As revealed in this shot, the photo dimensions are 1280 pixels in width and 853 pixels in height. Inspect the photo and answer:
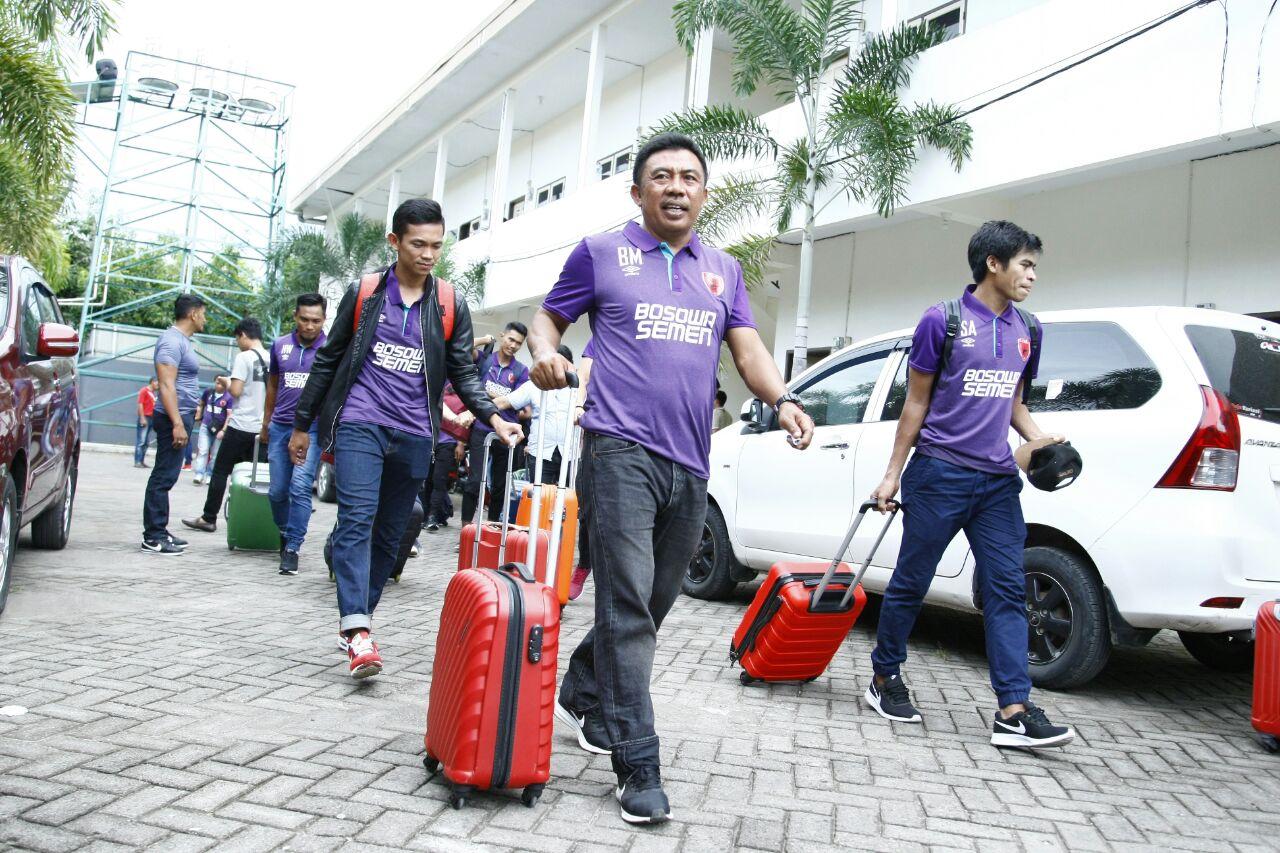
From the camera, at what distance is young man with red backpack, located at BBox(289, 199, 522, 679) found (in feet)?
14.3

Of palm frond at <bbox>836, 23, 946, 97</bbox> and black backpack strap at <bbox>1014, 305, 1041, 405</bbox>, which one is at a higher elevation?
palm frond at <bbox>836, 23, 946, 97</bbox>

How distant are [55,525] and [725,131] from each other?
25.2 feet

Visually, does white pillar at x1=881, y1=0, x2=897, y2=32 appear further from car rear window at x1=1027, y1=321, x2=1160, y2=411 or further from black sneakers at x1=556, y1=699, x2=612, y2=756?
black sneakers at x1=556, y1=699, x2=612, y2=756

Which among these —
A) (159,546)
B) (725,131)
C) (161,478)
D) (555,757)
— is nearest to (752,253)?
(725,131)

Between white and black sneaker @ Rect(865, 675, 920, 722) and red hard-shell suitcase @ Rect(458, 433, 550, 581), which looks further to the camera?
red hard-shell suitcase @ Rect(458, 433, 550, 581)

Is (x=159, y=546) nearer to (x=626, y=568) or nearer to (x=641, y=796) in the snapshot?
(x=626, y=568)

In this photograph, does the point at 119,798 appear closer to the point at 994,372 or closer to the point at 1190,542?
the point at 994,372

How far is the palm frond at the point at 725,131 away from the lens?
37.7ft

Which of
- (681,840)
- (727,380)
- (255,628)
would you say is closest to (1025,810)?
(681,840)

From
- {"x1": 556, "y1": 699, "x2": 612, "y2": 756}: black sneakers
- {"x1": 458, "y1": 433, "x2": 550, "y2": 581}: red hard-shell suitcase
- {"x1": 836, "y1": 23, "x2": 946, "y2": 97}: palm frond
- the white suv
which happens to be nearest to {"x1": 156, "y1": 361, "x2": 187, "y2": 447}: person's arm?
{"x1": 458, "y1": 433, "x2": 550, "y2": 581}: red hard-shell suitcase

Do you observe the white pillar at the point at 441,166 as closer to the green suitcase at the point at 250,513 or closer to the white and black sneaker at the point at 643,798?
the green suitcase at the point at 250,513

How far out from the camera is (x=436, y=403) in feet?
15.3

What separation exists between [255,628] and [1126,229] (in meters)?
8.70

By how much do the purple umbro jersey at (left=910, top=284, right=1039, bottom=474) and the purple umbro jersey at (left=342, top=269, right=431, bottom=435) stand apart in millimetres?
2130
